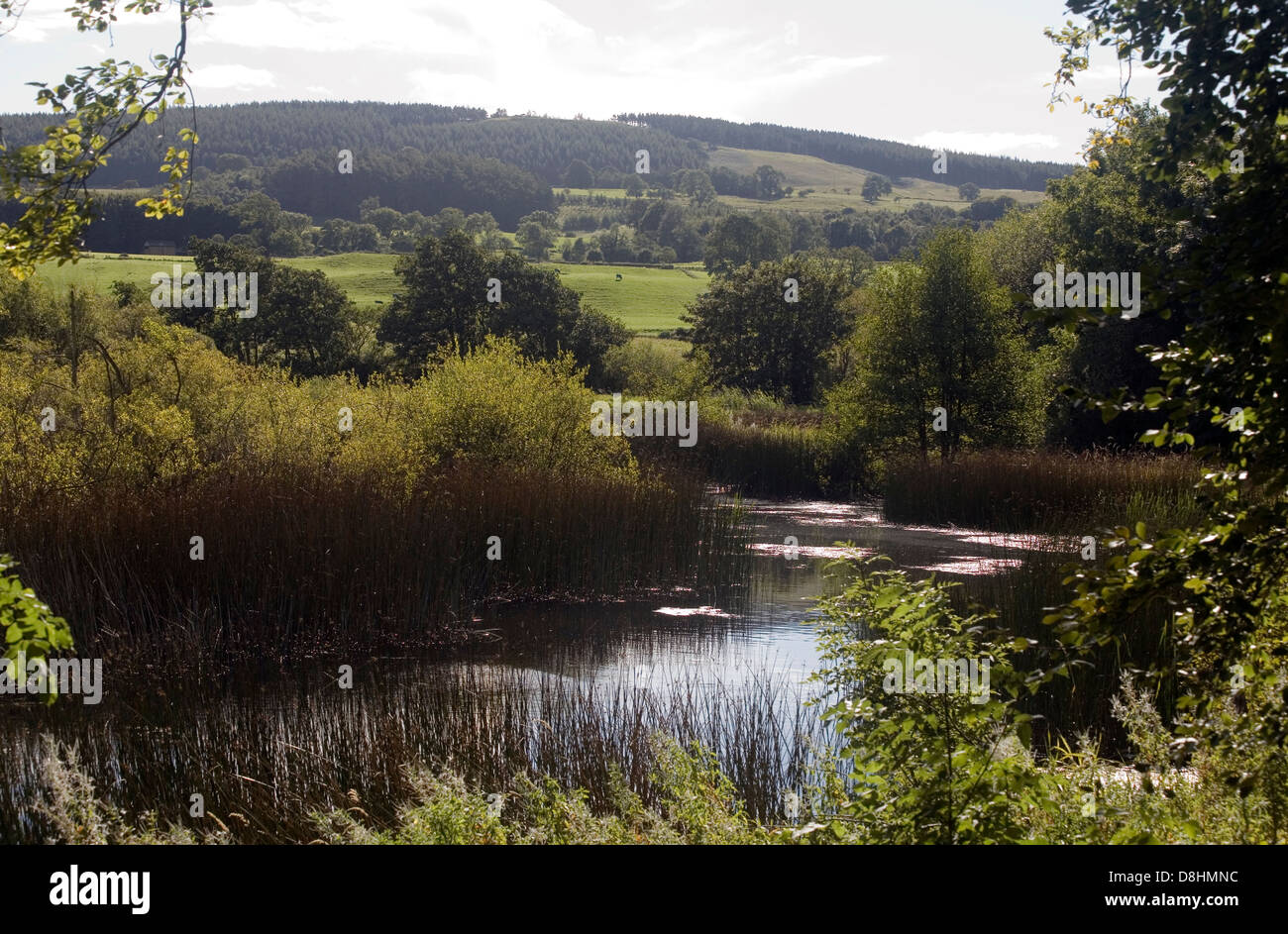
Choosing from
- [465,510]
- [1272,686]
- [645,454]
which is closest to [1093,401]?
[1272,686]

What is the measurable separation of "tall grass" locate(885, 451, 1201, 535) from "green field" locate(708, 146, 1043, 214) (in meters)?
129

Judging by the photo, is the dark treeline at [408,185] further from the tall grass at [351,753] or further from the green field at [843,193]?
the tall grass at [351,753]

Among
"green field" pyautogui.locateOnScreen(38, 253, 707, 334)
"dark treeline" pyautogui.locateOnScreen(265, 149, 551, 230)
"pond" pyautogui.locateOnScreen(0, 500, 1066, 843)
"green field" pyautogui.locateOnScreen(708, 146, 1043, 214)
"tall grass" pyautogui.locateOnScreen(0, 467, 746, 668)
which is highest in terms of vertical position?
"green field" pyautogui.locateOnScreen(708, 146, 1043, 214)

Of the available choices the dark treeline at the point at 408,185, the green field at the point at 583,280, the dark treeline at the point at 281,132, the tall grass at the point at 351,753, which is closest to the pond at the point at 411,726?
the tall grass at the point at 351,753

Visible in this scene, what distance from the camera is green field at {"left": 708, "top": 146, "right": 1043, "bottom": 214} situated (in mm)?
157125

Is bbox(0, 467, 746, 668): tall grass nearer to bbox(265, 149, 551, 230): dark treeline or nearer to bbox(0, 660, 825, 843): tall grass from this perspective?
bbox(0, 660, 825, 843): tall grass

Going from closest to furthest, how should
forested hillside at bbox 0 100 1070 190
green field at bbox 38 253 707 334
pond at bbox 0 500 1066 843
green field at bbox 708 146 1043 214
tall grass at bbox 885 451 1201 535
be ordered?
1. pond at bbox 0 500 1066 843
2. tall grass at bbox 885 451 1201 535
3. green field at bbox 38 253 707 334
4. forested hillside at bbox 0 100 1070 190
5. green field at bbox 708 146 1043 214

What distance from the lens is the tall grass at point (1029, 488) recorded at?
17.5 m

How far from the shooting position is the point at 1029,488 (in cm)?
2081

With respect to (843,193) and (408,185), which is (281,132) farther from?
(843,193)

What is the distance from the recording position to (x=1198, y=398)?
3.27m

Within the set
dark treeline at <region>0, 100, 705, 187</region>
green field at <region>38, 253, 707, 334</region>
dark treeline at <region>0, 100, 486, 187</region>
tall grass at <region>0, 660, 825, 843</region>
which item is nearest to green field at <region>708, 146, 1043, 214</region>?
dark treeline at <region>0, 100, 705, 187</region>

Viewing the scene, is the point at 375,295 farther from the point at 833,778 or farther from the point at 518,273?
the point at 833,778
